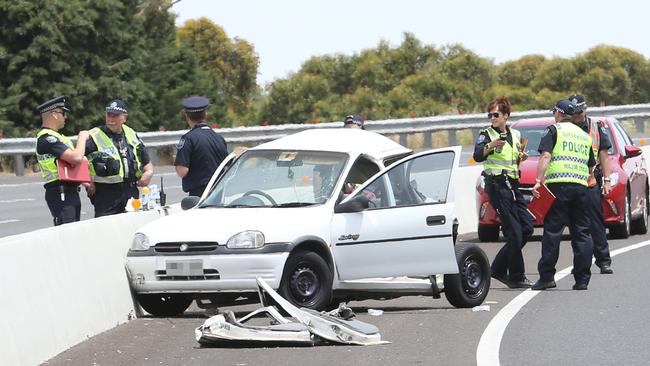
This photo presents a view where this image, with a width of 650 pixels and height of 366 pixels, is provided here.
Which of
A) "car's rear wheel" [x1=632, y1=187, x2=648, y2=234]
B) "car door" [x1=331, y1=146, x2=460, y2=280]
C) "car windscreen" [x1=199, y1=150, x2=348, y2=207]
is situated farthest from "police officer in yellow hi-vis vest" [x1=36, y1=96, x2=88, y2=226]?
"car's rear wheel" [x1=632, y1=187, x2=648, y2=234]

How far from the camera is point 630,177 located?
21.5 metres

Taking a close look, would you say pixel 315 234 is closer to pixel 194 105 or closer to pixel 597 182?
pixel 194 105

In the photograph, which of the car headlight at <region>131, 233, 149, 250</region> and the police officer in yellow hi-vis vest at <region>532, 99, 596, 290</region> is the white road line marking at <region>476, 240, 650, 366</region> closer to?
the police officer in yellow hi-vis vest at <region>532, 99, 596, 290</region>

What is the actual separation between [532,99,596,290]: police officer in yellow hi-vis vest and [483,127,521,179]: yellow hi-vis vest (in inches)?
14.8

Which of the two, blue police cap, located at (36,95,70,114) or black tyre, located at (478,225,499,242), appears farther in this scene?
black tyre, located at (478,225,499,242)

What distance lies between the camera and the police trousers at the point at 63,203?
574 inches

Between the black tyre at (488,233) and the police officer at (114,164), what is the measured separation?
7.31m

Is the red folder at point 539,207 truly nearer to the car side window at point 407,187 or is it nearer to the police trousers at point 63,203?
the car side window at point 407,187

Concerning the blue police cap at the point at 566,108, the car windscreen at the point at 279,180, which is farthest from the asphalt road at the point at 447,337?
the blue police cap at the point at 566,108

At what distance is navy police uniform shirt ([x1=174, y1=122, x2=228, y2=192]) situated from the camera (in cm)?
1525

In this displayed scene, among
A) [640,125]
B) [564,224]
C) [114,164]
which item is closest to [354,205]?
[114,164]

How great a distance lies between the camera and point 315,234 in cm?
1314

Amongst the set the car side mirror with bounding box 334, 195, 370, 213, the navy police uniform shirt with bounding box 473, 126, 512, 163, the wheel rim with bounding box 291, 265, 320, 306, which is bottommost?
the wheel rim with bounding box 291, 265, 320, 306

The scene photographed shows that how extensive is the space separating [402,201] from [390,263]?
2.05 ft
